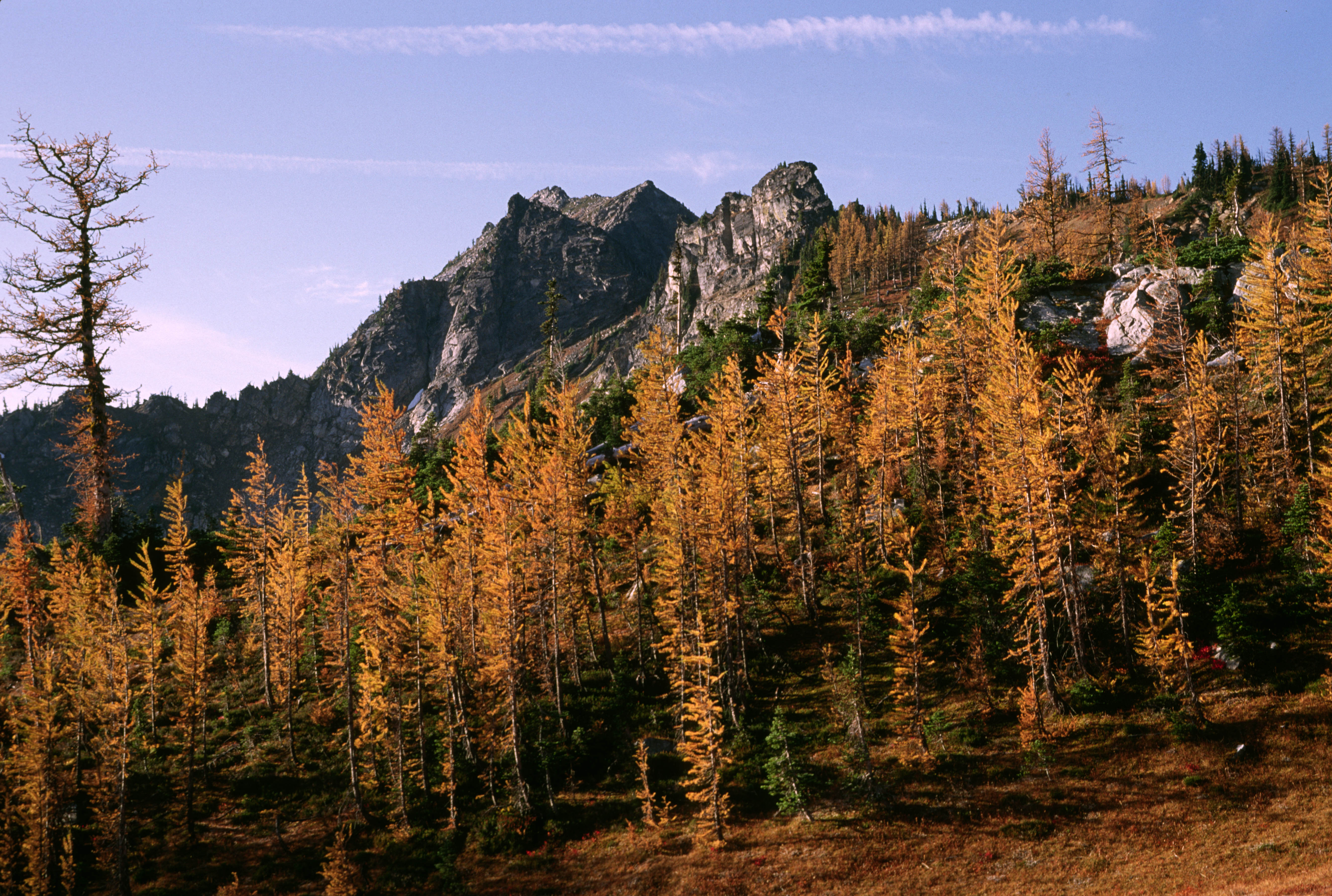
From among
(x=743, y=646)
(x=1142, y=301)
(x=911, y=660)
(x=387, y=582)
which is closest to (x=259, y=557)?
(x=387, y=582)

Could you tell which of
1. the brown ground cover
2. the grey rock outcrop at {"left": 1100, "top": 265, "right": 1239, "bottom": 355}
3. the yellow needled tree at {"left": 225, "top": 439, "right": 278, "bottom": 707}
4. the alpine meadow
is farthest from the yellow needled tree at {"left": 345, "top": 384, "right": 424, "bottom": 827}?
the grey rock outcrop at {"left": 1100, "top": 265, "right": 1239, "bottom": 355}

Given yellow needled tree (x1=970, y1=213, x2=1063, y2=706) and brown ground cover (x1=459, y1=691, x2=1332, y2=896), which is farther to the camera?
yellow needled tree (x1=970, y1=213, x2=1063, y2=706)

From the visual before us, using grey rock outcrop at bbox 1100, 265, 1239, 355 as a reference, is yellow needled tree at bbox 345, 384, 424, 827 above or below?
below

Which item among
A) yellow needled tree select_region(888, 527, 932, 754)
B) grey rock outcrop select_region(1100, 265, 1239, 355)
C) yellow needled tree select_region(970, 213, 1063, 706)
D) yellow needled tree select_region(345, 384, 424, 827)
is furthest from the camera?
grey rock outcrop select_region(1100, 265, 1239, 355)

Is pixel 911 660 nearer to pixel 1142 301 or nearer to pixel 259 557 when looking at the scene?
pixel 259 557

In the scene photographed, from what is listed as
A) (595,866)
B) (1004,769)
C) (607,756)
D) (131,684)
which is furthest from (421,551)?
(1004,769)

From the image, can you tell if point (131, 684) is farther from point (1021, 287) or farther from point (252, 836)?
point (1021, 287)

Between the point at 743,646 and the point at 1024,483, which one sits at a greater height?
the point at 1024,483

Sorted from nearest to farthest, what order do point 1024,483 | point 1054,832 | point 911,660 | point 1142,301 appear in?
point 1054,832 → point 1024,483 → point 911,660 → point 1142,301

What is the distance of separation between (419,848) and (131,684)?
26.4 m

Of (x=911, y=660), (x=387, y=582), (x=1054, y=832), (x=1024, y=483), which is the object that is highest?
(x=1024, y=483)

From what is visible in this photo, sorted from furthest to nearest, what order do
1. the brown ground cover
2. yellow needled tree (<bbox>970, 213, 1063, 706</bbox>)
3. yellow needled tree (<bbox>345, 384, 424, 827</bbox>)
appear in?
yellow needled tree (<bbox>345, 384, 424, 827</bbox>) < yellow needled tree (<bbox>970, 213, 1063, 706</bbox>) < the brown ground cover

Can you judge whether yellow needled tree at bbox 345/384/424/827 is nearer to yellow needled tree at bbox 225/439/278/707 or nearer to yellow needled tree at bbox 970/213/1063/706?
yellow needled tree at bbox 225/439/278/707

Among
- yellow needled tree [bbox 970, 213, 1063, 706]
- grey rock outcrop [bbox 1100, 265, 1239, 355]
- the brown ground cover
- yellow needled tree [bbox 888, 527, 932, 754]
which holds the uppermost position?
grey rock outcrop [bbox 1100, 265, 1239, 355]
